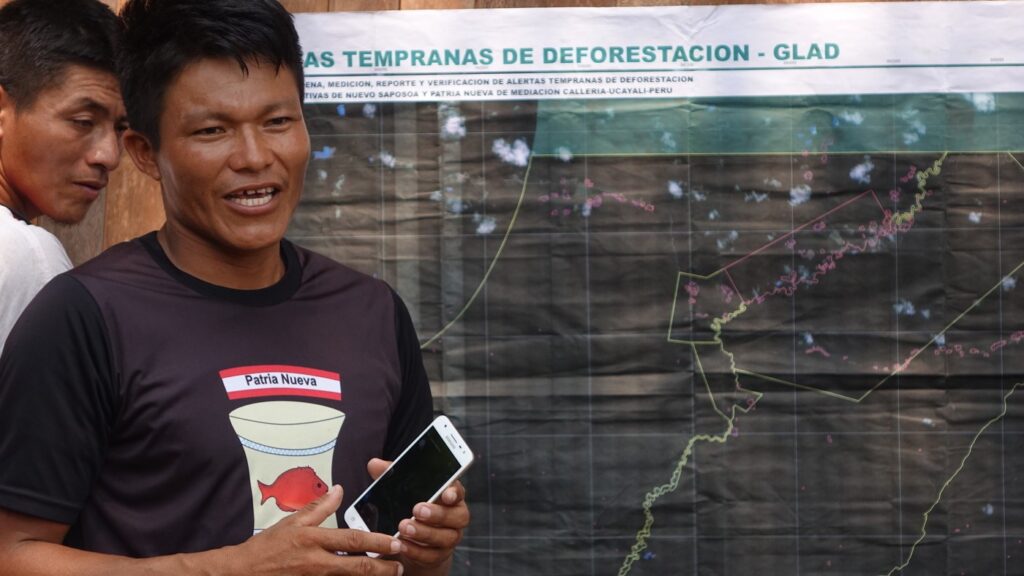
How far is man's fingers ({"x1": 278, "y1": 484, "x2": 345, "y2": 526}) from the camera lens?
3.09 ft

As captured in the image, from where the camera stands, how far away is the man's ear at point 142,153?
109 cm

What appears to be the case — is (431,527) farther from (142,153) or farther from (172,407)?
(142,153)

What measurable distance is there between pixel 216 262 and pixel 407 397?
255 millimetres

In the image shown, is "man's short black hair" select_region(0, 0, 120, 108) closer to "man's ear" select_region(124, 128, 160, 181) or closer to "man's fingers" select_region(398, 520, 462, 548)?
"man's ear" select_region(124, 128, 160, 181)

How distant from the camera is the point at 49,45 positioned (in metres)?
1.27

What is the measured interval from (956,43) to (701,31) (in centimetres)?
42

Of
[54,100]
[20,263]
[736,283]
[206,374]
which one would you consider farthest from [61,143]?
[736,283]

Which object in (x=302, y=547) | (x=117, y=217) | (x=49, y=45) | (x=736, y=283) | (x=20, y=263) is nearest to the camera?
(x=302, y=547)

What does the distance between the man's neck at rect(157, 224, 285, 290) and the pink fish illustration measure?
0.20m

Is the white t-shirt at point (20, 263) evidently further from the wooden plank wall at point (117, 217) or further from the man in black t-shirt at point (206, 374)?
the wooden plank wall at point (117, 217)

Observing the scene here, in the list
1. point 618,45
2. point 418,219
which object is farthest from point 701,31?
point 418,219

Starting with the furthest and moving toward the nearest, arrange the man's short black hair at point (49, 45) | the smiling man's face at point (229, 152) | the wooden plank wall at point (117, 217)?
the wooden plank wall at point (117, 217), the man's short black hair at point (49, 45), the smiling man's face at point (229, 152)

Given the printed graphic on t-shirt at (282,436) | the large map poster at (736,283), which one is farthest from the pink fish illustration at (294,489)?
the large map poster at (736,283)

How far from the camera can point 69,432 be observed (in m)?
0.94
